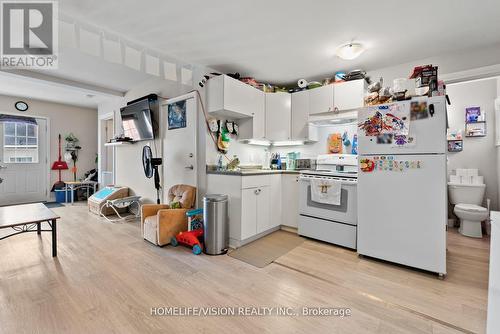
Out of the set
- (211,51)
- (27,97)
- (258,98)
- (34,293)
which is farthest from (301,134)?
(27,97)

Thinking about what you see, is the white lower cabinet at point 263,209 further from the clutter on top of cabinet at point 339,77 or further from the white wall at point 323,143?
the clutter on top of cabinet at point 339,77

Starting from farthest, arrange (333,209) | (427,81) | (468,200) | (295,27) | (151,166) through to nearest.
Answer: (151,166) < (468,200) < (333,209) < (295,27) < (427,81)

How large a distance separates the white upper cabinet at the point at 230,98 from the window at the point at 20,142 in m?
5.36

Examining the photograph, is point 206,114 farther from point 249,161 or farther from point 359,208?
point 359,208

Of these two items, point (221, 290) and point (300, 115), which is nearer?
point (221, 290)

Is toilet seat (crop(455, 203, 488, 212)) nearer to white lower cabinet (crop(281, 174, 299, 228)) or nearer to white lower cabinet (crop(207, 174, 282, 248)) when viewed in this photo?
white lower cabinet (crop(281, 174, 299, 228))

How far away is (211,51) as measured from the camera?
2.76 m

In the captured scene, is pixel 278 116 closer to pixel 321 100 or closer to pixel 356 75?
pixel 321 100

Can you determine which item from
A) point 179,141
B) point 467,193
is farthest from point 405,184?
point 179,141

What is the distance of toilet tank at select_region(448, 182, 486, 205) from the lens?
3330mm

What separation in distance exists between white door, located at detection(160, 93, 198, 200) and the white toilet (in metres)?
4.03

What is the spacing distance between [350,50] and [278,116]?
1333mm

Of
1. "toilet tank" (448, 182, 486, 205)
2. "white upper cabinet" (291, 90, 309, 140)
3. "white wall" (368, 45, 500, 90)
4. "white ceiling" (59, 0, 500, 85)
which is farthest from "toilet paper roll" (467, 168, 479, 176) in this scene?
"white upper cabinet" (291, 90, 309, 140)

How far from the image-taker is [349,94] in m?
2.99
